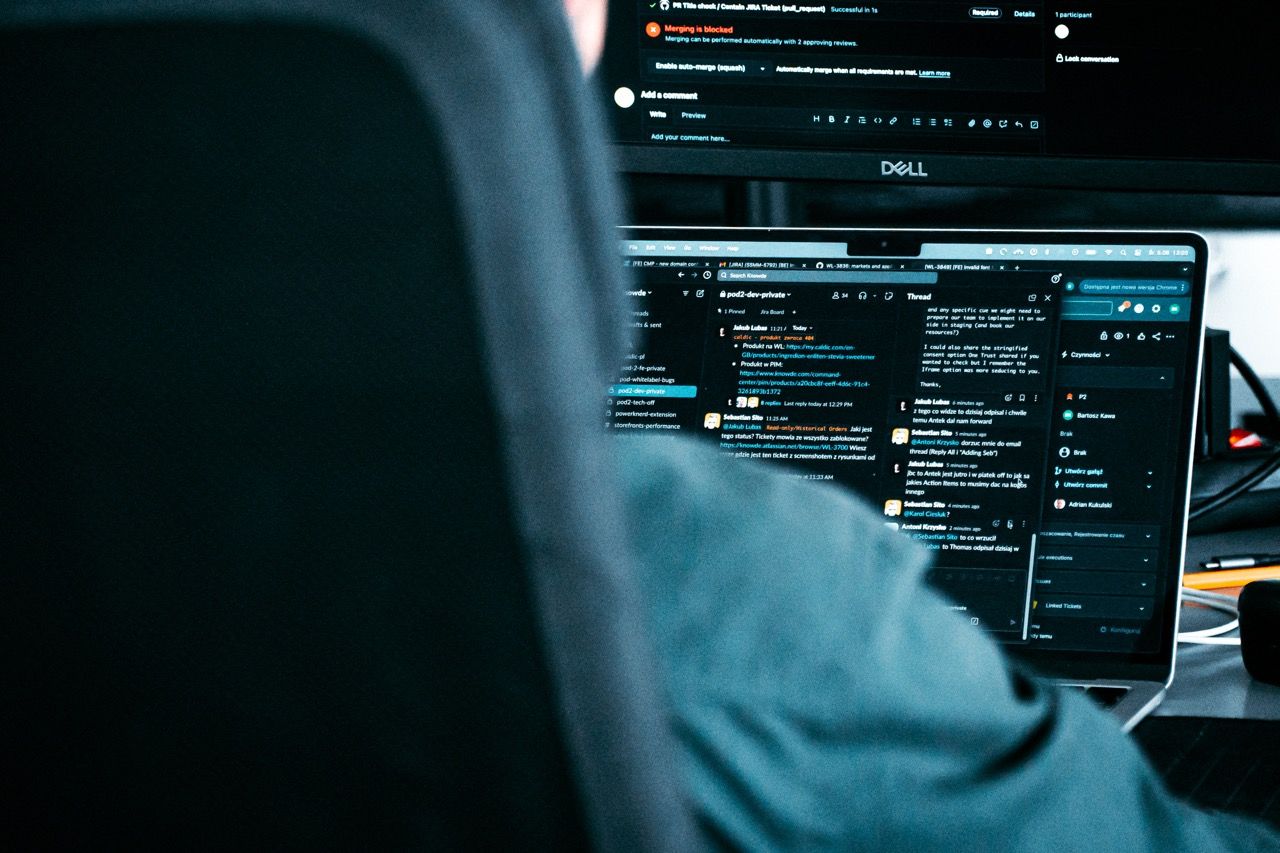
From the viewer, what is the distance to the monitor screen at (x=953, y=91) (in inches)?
38.8

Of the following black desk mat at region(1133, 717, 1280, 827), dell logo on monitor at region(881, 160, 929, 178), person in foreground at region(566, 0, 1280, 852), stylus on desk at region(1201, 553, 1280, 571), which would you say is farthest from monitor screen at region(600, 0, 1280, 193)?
person in foreground at region(566, 0, 1280, 852)

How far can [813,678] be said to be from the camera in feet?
1.23

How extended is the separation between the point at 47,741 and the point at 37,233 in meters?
0.14

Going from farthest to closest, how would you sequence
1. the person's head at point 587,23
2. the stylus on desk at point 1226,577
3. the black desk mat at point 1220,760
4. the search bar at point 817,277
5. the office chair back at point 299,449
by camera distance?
the stylus on desk at point 1226,577
the search bar at point 817,277
the black desk mat at point 1220,760
the person's head at point 587,23
the office chair back at point 299,449

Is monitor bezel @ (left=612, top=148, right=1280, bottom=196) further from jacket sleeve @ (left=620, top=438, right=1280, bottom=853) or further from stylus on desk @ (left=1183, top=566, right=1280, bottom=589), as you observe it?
jacket sleeve @ (left=620, top=438, right=1280, bottom=853)

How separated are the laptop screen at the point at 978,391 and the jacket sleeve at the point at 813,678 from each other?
497 millimetres

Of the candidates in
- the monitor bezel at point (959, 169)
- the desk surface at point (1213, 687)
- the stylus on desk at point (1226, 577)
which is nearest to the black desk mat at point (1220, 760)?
the desk surface at point (1213, 687)

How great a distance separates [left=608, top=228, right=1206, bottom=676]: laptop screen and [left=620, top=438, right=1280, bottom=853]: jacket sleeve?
1.63 ft

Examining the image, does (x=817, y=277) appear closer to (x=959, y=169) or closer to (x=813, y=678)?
(x=959, y=169)

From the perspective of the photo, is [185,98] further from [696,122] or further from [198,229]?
[696,122]

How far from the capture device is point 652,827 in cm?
33

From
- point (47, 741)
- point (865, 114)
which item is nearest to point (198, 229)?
point (47, 741)

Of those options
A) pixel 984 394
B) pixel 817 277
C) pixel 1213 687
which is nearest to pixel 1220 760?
pixel 1213 687

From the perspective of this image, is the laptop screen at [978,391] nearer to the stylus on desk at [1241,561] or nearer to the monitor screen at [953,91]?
the monitor screen at [953,91]
